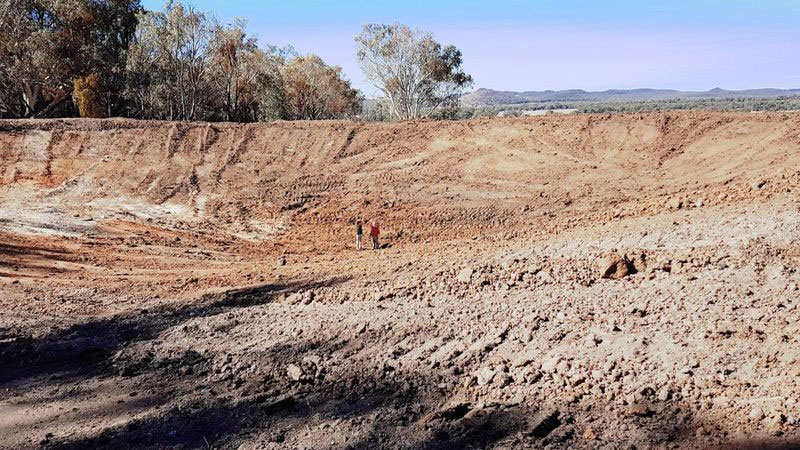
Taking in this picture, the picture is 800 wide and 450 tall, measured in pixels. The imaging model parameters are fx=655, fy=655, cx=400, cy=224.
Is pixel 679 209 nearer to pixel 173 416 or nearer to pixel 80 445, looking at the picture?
pixel 173 416

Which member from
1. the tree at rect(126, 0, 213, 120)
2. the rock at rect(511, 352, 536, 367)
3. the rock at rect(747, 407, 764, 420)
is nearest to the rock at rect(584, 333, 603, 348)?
the rock at rect(511, 352, 536, 367)

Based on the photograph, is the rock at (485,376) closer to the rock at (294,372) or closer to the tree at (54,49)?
the rock at (294,372)

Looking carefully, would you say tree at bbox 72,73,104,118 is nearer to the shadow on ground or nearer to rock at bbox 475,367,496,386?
the shadow on ground

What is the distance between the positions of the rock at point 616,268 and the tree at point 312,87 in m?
37.6

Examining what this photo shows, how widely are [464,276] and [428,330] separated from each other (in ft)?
4.17

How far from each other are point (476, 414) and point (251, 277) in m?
6.73

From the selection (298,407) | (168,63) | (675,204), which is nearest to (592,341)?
(298,407)

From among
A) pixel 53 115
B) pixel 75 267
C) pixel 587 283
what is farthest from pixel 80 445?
pixel 53 115

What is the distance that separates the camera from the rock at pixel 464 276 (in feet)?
25.6

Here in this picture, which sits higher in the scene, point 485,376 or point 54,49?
point 54,49

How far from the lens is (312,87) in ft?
145

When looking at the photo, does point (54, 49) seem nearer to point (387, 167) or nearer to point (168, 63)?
point (168, 63)

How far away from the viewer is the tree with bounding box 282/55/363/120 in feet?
143

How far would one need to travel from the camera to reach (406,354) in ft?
21.5
